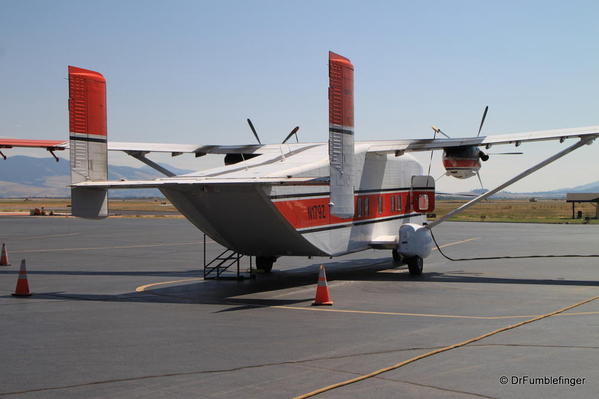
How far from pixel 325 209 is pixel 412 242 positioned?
379 centimetres

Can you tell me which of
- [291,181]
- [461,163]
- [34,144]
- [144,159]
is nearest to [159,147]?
[144,159]

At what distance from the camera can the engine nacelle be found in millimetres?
20484

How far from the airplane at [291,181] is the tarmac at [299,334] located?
4.44ft

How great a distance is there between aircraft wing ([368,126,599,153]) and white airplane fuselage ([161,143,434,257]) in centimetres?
73

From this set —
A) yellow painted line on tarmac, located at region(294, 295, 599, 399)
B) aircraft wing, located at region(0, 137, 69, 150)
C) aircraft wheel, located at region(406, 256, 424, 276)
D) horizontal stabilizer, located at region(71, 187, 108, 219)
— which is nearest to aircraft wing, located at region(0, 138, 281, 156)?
aircraft wing, located at region(0, 137, 69, 150)

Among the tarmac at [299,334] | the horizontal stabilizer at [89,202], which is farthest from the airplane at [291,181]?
the tarmac at [299,334]

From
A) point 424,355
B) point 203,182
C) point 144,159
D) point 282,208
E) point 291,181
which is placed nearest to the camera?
point 424,355

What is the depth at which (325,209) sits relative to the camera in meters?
18.3

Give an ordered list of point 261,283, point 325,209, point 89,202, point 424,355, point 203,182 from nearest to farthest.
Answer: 1. point 424,355
2. point 203,182
3. point 89,202
4. point 325,209
5. point 261,283

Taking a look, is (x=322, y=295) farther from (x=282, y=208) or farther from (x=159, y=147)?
(x=159, y=147)

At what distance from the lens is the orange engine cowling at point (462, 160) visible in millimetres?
21531

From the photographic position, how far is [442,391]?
7.47 meters

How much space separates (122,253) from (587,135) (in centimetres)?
1923

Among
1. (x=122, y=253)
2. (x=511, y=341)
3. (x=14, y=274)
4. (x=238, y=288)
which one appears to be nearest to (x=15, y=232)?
(x=122, y=253)
